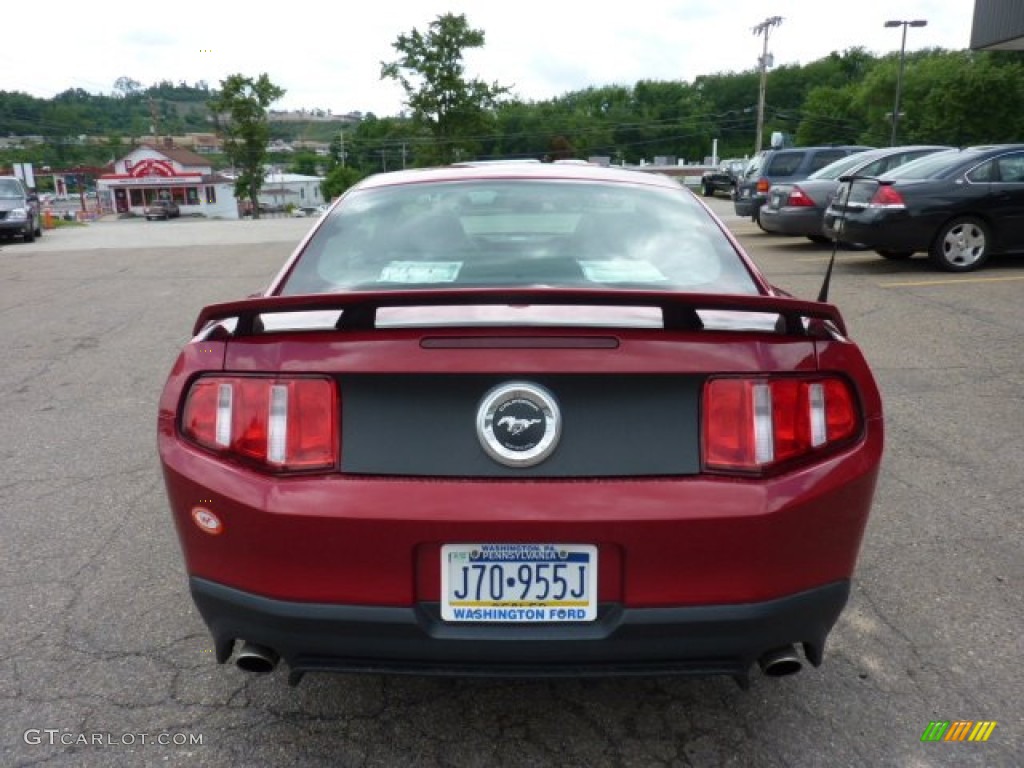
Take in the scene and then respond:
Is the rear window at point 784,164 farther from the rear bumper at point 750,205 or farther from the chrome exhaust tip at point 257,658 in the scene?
the chrome exhaust tip at point 257,658

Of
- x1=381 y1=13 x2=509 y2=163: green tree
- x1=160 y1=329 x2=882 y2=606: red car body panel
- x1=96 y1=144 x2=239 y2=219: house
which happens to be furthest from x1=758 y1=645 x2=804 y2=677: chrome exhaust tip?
x1=96 y1=144 x2=239 y2=219: house

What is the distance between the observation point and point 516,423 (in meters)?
1.95

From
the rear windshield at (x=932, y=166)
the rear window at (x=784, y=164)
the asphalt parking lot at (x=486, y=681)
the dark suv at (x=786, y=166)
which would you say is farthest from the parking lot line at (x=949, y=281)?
the rear window at (x=784, y=164)

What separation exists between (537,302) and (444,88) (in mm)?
56962

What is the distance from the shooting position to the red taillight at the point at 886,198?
10.2 meters

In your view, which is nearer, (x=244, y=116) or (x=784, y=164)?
(x=784, y=164)

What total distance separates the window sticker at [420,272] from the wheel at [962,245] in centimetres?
Answer: 932

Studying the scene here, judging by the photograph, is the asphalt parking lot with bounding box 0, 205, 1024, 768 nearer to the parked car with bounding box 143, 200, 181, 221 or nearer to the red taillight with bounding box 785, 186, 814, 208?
the red taillight with bounding box 785, 186, 814, 208

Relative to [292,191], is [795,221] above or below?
above

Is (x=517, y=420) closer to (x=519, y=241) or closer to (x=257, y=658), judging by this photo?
(x=257, y=658)

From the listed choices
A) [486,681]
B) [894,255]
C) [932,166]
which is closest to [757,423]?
[486,681]

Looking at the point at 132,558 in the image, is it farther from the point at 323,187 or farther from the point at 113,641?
the point at 323,187

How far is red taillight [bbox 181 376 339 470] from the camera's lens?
78.7 inches

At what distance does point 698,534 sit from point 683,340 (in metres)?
0.44
